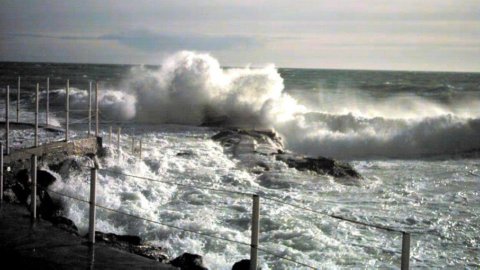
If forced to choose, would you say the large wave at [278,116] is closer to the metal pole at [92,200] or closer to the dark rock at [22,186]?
the dark rock at [22,186]

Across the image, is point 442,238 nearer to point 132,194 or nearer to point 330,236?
point 330,236

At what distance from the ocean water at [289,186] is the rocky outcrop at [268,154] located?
394mm

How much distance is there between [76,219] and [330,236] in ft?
13.5

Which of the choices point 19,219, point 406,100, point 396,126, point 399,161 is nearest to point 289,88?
point 406,100

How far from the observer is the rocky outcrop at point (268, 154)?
52.6ft

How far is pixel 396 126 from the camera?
96.0 ft

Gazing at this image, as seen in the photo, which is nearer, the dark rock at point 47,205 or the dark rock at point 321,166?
the dark rock at point 47,205

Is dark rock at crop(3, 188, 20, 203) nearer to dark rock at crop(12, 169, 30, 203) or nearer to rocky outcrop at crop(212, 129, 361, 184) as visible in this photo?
dark rock at crop(12, 169, 30, 203)

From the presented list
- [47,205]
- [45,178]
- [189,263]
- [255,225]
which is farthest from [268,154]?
[255,225]

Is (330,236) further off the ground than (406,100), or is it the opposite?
(406,100)

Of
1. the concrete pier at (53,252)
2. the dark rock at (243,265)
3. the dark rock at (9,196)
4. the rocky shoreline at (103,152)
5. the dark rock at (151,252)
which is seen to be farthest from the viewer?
the dark rock at (9,196)

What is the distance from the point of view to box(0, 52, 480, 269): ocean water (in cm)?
937

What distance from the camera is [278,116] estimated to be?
30.1 meters

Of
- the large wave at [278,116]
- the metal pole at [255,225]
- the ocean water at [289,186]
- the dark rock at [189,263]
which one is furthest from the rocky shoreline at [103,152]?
the large wave at [278,116]
